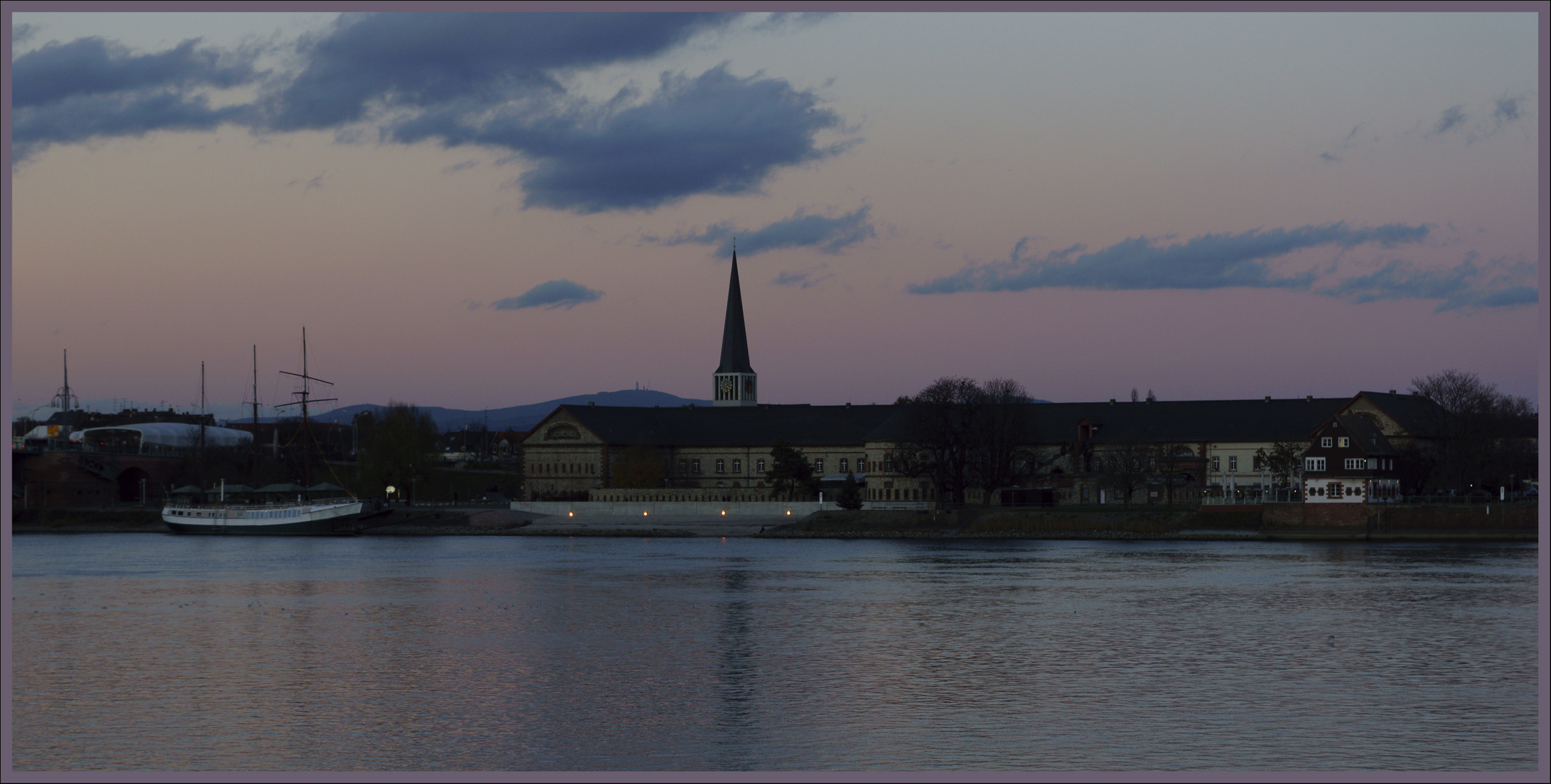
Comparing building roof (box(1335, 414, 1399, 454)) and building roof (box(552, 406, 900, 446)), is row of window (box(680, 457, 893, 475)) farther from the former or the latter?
building roof (box(1335, 414, 1399, 454))

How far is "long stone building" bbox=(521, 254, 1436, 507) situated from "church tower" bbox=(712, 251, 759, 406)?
755 centimetres

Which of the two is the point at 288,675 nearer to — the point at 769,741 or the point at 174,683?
the point at 174,683

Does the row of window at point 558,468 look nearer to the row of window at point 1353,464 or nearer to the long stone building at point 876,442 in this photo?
the long stone building at point 876,442

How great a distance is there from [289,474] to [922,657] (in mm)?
128414

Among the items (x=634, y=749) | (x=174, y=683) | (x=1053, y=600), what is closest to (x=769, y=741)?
(x=634, y=749)

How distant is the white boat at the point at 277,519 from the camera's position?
11550 centimetres

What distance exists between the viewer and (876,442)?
426 ft

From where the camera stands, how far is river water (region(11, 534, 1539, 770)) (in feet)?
75.7

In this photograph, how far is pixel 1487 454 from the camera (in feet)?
322

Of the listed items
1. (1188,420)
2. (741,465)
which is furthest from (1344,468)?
(741,465)

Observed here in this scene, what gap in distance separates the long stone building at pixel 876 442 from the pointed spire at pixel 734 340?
9.09 meters

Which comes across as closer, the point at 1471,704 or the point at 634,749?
the point at 634,749

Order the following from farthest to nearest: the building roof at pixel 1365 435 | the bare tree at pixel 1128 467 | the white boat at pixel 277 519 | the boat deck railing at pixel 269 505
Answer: the boat deck railing at pixel 269 505 → the white boat at pixel 277 519 → the bare tree at pixel 1128 467 → the building roof at pixel 1365 435

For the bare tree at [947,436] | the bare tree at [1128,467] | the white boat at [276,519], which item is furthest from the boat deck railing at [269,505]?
the bare tree at [1128,467]
